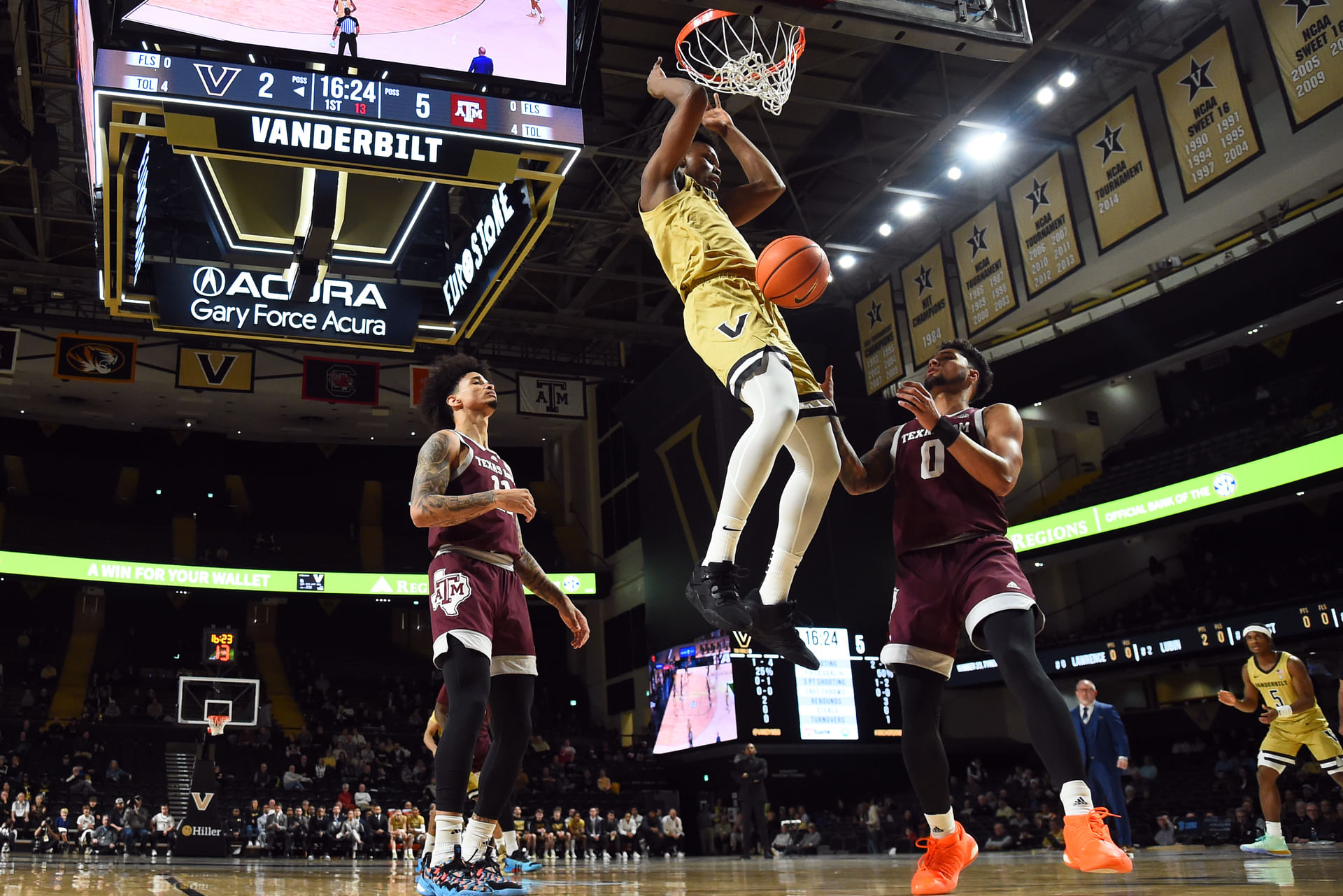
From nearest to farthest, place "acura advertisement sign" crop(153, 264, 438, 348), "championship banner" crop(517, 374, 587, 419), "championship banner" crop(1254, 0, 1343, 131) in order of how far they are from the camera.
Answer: "acura advertisement sign" crop(153, 264, 438, 348) < "championship banner" crop(1254, 0, 1343, 131) < "championship banner" crop(517, 374, 587, 419)

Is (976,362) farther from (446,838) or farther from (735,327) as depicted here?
(446,838)

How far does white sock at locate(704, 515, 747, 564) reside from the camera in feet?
13.1

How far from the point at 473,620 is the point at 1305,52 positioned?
1171 centimetres

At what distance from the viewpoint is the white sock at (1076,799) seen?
3.22 metres

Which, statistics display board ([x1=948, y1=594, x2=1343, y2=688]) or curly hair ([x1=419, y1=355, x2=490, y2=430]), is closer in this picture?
curly hair ([x1=419, y1=355, x2=490, y2=430])

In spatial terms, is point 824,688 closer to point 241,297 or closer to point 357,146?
point 241,297

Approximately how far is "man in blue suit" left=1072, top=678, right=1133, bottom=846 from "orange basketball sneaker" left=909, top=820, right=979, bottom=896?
521 centimetres

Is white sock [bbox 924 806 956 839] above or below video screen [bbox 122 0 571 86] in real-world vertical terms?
below

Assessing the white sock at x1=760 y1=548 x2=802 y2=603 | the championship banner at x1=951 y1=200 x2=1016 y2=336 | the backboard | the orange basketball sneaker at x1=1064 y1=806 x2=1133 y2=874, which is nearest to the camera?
the orange basketball sneaker at x1=1064 y1=806 x2=1133 y2=874

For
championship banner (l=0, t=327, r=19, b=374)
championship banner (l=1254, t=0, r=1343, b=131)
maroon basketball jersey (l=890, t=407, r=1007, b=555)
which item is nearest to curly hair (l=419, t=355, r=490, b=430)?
maroon basketball jersey (l=890, t=407, r=1007, b=555)

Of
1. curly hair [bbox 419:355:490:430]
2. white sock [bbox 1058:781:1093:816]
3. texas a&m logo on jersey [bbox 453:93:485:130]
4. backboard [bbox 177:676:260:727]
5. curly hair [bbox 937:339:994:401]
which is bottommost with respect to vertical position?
white sock [bbox 1058:781:1093:816]

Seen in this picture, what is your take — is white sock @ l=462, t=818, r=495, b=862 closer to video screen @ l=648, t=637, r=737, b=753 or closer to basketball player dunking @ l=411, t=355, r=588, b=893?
basketball player dunking @ l=411, t=355, r=588, b=893

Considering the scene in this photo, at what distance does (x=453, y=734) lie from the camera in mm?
3738

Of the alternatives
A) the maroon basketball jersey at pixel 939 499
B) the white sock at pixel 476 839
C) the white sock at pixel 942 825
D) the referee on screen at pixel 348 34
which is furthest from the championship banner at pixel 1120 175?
the white sock at pixel 476 839
